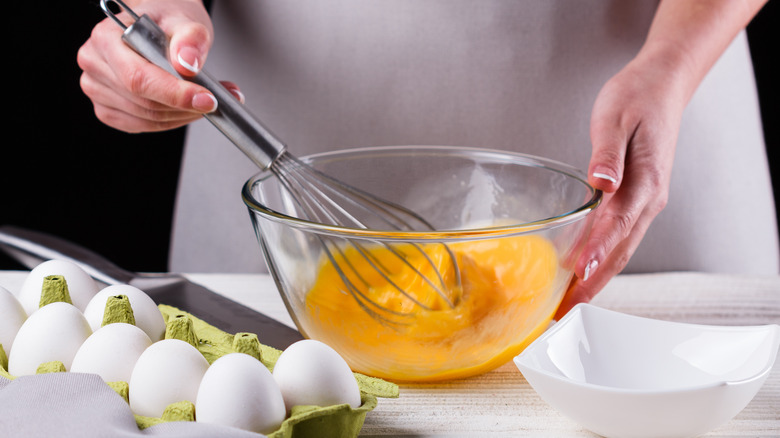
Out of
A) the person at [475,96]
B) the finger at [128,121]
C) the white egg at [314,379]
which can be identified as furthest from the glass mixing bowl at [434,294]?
the person at [475,96]

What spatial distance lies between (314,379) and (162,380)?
0.09m

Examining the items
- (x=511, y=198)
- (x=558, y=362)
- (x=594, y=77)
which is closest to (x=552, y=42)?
(x=594, y=77)

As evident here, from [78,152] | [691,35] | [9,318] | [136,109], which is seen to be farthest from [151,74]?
[78,152]

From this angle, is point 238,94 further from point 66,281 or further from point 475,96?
point 475,96

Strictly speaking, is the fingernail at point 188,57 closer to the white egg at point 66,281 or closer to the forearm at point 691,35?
the white egg at point 66,281

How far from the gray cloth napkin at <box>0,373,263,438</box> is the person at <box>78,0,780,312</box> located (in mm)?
661

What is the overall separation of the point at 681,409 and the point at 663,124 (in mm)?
368

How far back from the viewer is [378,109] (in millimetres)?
Answer: 1043

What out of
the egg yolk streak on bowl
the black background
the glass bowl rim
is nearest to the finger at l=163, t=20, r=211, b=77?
the glass bowl rim

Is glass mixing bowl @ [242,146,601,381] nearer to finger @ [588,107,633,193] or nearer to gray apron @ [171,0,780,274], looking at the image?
finger @ [588,107,633,193]

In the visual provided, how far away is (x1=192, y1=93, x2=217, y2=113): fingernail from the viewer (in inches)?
23.6

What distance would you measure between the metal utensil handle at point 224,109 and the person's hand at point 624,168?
0.96 ft

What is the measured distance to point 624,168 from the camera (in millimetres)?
685

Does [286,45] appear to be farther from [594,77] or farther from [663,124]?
[663,124]
